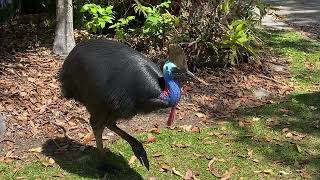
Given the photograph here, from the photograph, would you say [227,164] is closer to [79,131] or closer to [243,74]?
[79,131]

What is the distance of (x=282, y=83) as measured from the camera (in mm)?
6609

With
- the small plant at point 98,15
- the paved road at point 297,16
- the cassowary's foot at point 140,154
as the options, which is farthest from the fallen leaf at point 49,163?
the paved road at point 297,16

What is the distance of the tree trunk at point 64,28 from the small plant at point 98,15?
0.45 meters

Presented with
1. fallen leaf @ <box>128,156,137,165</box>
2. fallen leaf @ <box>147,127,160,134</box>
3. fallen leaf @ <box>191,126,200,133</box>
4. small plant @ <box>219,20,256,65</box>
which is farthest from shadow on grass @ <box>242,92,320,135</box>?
fallen leaf @ <box>128,156,137,165</box>

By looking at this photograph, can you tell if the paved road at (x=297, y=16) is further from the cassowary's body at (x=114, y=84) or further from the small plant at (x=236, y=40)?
the cassowary's body at (x=114, y=84)

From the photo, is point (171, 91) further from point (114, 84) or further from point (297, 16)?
point (297, 16)

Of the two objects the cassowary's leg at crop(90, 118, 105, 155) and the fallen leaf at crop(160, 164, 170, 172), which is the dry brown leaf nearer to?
the cassowary's leg at crop(90, 118, 105, 155)

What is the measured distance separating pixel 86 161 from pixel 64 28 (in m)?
2.67

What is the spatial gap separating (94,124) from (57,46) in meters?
2.87

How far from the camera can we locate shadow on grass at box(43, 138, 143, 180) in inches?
166

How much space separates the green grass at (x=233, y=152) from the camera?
14.0 feet

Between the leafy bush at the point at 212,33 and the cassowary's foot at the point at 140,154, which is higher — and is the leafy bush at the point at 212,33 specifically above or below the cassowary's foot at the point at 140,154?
above

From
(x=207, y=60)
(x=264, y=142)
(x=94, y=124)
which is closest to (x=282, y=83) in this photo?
(x=207, y=60)

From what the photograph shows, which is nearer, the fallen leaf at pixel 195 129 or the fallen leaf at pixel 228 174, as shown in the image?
the fallen leaf at pixel 228 174
